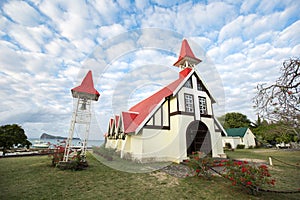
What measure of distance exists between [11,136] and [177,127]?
1669cm

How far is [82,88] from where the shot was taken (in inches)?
403

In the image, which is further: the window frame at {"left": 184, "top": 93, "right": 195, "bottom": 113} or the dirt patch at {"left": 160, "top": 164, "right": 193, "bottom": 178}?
the window frame at {"left": 184, "top": 93, "right": 195, "bottom": 113}

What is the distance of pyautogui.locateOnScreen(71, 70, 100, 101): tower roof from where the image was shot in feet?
32.8

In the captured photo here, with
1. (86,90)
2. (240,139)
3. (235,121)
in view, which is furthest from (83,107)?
(235,121)

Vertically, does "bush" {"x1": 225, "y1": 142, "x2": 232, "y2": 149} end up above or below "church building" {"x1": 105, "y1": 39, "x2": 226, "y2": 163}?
below

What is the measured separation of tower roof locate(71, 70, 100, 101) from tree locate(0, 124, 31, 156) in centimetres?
1062

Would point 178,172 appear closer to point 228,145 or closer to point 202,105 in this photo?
point 202,105

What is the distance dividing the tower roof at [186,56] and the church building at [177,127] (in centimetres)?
260

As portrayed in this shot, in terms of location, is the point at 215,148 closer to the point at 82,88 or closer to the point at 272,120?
the point at 272,120

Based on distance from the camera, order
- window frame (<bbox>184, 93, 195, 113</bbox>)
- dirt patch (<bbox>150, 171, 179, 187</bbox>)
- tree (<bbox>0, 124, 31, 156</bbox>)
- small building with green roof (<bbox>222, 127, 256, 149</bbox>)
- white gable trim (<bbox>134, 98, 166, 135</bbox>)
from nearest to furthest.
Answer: dirt patch (<bbox>150, 171, 179, 187</bbox>), white gable trim (<bbox>134, 98, 166, 135</bbox>), window frame (<bbox>184, 93, 195, 113</bbox>), tree (<bbox>0, 124, 31, 156</bbox>), small building with green roof (<bbox>222, 127, 256, 149</bbox>)

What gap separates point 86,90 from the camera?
1019 cm

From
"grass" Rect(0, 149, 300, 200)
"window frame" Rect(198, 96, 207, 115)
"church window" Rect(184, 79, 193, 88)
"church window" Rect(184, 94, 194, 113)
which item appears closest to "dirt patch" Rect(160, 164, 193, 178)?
"grass" Rect(0, 149, 300, 200)

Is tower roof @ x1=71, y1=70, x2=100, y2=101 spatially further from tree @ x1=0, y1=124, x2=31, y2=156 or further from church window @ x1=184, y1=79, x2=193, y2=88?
tree @ x1=0, y1=124, x2=31, y2=156

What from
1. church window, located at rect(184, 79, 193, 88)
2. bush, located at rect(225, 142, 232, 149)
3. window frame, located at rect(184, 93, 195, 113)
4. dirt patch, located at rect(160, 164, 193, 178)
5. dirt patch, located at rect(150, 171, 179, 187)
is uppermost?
church window, located at rect(184, 79, 193, 88)
